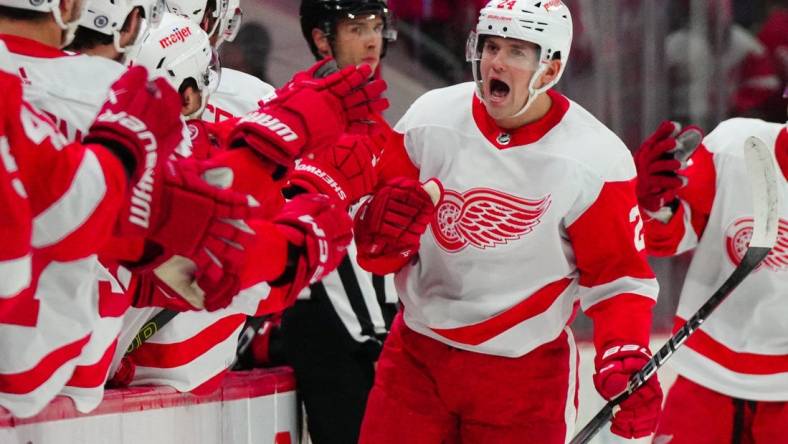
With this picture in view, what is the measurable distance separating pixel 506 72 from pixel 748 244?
0.74 m

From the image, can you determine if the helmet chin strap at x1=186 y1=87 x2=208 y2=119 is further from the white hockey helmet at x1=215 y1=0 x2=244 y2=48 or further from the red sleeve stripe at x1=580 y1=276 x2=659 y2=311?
the red sleeve stripe at x1=580 y1=276 x2=659 y2=311

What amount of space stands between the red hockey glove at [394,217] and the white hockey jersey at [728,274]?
838mm

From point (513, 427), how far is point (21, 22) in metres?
1.29

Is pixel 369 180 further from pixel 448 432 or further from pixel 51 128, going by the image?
pixel 51 128

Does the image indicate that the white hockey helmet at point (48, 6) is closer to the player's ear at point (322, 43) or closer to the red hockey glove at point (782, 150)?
the player's ear at point (322, 43)

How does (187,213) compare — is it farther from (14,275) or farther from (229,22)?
(229,22)

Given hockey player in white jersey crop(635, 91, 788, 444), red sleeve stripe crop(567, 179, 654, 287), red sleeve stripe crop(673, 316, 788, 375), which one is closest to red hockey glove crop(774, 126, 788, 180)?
hockey player in white jersey crop(635, 91, 788, 444)

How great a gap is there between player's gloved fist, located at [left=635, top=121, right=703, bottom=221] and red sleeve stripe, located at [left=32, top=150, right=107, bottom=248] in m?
1.63

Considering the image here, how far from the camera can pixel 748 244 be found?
3.02 metres

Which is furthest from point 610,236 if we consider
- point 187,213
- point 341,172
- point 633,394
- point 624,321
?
point 187,213

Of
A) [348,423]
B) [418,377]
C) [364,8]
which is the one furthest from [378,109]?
[364,8]

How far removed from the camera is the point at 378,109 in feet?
6.60

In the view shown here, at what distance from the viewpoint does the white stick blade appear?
2857 mm

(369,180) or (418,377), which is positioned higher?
(369,180)
